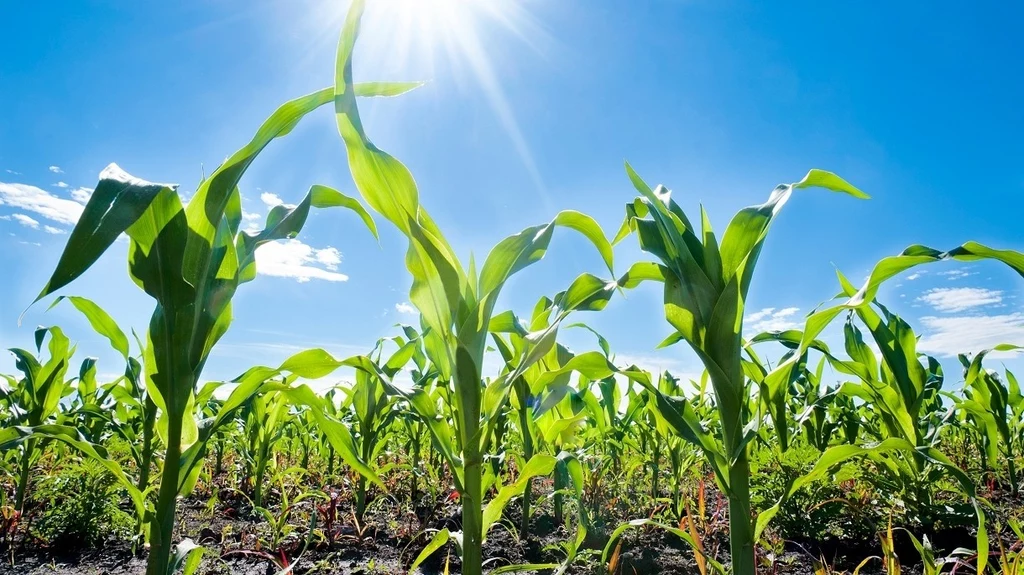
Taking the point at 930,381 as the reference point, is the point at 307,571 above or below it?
below

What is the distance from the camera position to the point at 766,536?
2.55m

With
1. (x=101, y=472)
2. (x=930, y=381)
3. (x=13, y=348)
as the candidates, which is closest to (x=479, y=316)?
A: (x=101, y=472)

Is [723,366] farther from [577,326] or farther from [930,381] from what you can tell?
[930,381]

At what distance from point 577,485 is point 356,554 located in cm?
124

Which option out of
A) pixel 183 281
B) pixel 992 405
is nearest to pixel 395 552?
pixel 183 281

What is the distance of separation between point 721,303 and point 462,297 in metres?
0.70

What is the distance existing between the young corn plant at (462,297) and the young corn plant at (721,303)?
0.76ft

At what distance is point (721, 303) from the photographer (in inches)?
58.0

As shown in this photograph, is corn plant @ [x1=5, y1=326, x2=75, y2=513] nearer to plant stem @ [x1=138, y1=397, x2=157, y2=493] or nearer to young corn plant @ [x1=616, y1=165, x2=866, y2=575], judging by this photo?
plant stem @ [x1=138, y1=397, x2=157, y2=493]

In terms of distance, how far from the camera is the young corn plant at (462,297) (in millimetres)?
1407

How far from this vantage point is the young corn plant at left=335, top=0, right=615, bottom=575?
141 centimetres

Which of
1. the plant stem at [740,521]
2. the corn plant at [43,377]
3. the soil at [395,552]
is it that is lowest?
the soil at [395,552]

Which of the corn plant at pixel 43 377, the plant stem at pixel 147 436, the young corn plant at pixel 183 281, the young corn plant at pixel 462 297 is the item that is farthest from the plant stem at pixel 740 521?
the corn plant at pixel 43 377

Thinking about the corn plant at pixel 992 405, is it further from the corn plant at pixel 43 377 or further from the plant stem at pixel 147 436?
the corn plant at pixel 43 377
